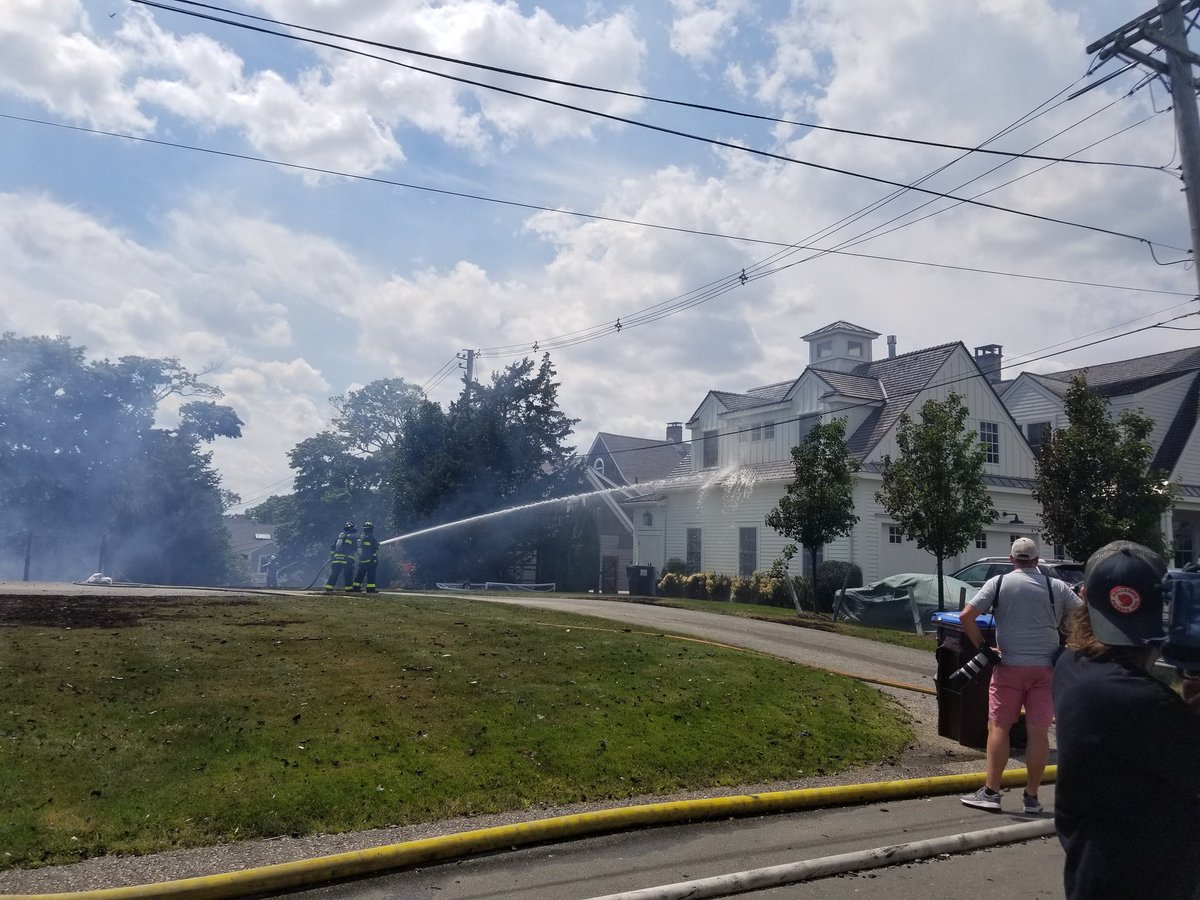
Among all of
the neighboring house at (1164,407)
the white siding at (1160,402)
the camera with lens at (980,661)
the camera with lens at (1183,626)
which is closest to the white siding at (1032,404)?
the neighboring house at (1164,407)

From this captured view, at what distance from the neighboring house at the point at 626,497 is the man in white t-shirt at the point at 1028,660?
2513 cm

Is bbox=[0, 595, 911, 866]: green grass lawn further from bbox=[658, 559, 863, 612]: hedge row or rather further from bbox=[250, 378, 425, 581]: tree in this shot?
bbox=[250, 378, 425, 581]: tree

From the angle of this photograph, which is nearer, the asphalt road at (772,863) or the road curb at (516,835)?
the road curb at (516,835)

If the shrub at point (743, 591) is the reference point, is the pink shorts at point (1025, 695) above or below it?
above

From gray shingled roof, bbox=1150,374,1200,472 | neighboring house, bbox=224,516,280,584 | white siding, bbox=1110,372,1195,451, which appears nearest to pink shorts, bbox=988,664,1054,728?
gray shingled roof, bbox=1150,374,1200,472

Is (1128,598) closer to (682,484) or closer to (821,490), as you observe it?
(821,490)

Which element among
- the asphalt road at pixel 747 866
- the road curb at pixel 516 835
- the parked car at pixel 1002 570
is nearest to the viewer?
the road curb at pixel 516 835

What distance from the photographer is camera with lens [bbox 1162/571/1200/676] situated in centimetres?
313

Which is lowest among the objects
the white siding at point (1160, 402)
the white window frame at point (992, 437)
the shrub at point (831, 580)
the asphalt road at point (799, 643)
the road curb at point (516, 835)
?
the road curb at point (516, 835)

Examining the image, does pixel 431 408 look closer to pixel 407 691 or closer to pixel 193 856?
pixel 407 691

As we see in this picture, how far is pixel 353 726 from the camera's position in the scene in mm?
7566

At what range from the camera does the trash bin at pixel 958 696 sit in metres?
8.38

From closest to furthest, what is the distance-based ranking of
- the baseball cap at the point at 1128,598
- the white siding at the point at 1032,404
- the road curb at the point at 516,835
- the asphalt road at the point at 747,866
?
the baseball cap at the point at 1128,598 → the road curb at the point at 516,835 → the asphalt road at the point at 747,866 → the white siding at the point at 1032,404

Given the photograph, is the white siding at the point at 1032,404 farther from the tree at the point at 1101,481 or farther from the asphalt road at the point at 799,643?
the asphalt road at the point at 799,643
